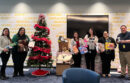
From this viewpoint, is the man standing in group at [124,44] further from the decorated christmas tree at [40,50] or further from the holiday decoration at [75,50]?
the decorated christmas tree at [40,50]

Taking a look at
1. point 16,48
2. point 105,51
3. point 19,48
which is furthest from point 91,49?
point 16,48

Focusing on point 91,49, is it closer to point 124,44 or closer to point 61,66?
point 124,44

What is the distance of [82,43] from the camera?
487 cm

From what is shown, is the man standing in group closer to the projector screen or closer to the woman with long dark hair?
the projector screen

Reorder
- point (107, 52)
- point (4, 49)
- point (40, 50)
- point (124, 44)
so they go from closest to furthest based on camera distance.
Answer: point (4, 49)
point (124, 44)
point (107, 52)
point (40, 50)

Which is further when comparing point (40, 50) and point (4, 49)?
point (40, 50)

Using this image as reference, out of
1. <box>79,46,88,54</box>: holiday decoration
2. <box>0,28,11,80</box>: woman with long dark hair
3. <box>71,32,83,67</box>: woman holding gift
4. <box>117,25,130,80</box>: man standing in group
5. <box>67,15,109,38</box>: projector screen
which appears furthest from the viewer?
<box>67,15,109,38</box>: projector screen

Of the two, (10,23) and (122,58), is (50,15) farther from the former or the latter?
(122,58)

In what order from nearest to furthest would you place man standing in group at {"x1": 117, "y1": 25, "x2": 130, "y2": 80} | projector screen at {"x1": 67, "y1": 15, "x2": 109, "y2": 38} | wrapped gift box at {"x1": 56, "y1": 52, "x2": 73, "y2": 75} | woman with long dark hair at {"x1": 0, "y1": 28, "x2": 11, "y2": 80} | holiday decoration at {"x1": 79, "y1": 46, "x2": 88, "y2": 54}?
woman with long dark hair at {"x1": 0, "y1": 28, "x2": 11, "y2": 80} < man standing in group at {"x1": 117, "y1": 25, "x2": 130, "y2": 80} < holiday decoration at {"x1": 79, "y1": 46, "x2": 88, "y2": 54} < wrapped gift box at {"x1": 56, "y1": 52, "x2": 73, "y2": 75} < projector screen at {"x1": 67, "y1": 15, "x2": 109, "y2": 38}

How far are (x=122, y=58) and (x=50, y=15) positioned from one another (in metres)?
3.46

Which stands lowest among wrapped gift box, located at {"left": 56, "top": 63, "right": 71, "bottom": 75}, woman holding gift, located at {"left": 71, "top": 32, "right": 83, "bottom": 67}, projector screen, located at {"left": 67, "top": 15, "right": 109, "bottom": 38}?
wrapped gift box, located at {"left": 56, "top": 63, "right": 71, "bottom": 75}

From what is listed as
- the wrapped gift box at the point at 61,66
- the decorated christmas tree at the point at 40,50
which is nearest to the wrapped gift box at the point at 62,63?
the wrapped gift box at the point at 61,66

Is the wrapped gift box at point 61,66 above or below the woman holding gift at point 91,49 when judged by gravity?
below

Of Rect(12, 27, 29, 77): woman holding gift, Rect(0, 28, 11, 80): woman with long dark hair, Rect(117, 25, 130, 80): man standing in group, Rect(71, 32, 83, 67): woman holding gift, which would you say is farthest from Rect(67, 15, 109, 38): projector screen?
Rect(0, 28, 11, 80): woman with long dark hair
